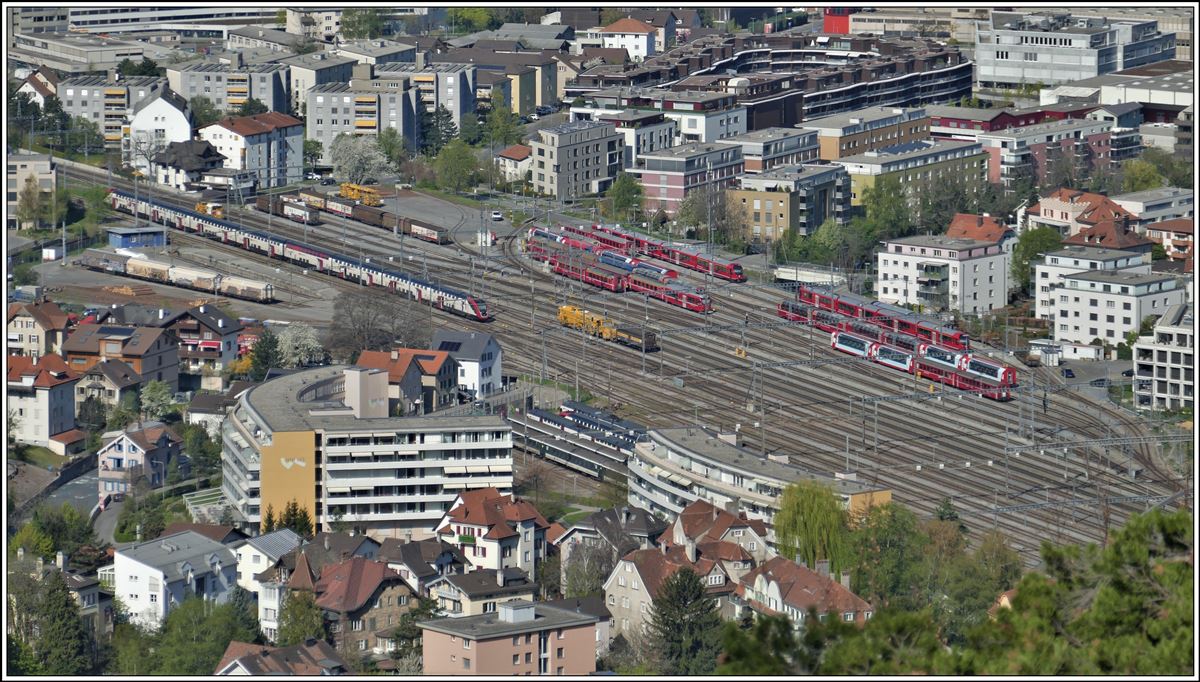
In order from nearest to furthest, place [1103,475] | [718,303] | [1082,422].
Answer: [1103,475] < [1082,422] < [718,303]

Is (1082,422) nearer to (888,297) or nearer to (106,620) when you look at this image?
(888,297)

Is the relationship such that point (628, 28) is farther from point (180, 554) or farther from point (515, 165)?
point (180, 554)

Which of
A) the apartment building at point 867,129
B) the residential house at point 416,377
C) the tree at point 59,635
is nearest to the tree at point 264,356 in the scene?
the residential house at point 416,377

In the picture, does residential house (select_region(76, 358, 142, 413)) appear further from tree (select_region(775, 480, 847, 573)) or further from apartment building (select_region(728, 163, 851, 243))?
apartment building (select_region(728, 163, 851, 243))

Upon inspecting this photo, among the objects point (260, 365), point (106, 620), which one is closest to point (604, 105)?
point (260, 365)

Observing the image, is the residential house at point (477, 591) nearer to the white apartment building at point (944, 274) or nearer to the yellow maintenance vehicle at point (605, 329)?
the yellow maintenance vehicle at point (605, 329)

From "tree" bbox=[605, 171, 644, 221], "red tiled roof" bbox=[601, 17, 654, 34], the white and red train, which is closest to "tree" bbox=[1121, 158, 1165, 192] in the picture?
"tree" bbox=[605, 171, 644, 221]
